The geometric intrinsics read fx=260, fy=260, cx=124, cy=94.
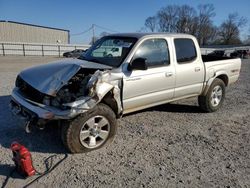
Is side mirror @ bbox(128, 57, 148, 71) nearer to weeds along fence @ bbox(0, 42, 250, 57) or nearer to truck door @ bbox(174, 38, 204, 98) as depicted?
truck door @ bbox(174, 38, 204, 98)

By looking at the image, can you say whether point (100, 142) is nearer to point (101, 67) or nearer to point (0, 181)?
point (101, 67)

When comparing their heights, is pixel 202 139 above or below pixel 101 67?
below

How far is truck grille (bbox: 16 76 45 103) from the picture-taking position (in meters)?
4.16

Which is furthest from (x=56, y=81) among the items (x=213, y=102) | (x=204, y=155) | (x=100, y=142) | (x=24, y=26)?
(x=24, y=26)

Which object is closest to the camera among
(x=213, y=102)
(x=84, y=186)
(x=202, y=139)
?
(x=84, y=186)

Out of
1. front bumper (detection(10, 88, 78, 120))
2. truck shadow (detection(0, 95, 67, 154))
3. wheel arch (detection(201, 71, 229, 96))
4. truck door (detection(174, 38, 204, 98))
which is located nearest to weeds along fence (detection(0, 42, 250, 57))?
wheel arch (detection(201, 71, 229, 96))

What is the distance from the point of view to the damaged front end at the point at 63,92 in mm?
3855

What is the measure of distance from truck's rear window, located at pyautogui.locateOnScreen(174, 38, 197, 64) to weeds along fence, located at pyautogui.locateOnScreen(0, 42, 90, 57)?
123 feet

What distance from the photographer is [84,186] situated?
3.25 m

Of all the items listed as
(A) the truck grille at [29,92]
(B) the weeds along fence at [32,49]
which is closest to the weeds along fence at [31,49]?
(B) the weeds along fence at [32,49]

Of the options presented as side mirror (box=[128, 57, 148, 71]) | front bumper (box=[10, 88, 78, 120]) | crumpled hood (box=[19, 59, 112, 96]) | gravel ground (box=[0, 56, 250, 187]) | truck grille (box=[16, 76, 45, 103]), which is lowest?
gravel ground (box=[0, 56, 250, 187])

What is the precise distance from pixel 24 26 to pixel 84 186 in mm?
52886

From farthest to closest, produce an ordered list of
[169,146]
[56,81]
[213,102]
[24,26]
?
1. [24,26]
2. [213,102]
3. [169,146]
4. [56,81]

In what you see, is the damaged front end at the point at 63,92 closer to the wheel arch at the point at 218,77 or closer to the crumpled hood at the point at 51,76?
the crumpled hood at the point at 51,76
